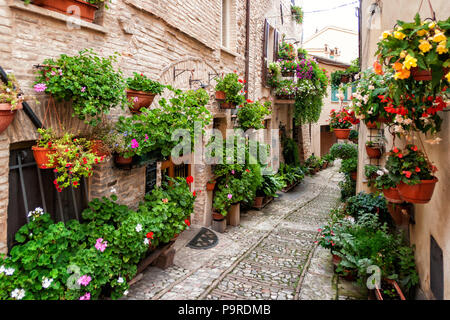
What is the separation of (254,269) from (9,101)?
4.29 meters

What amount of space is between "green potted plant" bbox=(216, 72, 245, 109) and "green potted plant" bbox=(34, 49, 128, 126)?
4.09 m

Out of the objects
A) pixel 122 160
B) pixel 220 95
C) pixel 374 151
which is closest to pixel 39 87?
pixel 122 160

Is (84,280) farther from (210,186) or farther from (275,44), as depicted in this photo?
(275,44)

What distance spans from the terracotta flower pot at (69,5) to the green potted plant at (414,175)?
3.87 m

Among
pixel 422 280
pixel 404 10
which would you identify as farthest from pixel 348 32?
pixel 422 280

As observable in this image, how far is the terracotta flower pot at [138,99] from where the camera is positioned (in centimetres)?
439

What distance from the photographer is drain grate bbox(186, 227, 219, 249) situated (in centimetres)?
632

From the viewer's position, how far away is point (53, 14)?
3.34 meters

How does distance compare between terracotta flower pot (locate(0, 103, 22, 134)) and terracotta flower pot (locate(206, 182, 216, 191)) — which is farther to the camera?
terracotta flower pot (locate(206, 182, 216, 191))

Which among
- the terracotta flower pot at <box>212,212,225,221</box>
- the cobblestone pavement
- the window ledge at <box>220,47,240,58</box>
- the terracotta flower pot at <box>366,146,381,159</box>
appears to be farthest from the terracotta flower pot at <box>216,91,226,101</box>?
the terracotta flower pot at <box>366,146,381,159</box>

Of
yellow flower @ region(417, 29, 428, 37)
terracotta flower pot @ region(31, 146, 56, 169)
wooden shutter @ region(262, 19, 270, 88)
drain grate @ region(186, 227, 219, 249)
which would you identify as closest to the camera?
yellow flower @ region(417, 29, 428, 37)

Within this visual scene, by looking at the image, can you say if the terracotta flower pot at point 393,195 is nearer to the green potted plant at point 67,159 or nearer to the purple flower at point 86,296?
the green potted plant at point 67,159

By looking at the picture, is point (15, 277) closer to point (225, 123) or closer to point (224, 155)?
point (224, 155)

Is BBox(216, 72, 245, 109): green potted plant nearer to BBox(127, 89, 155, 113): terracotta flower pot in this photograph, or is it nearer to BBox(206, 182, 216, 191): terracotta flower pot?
BBox(206, 182, 216, 191): terracotta flower pot
